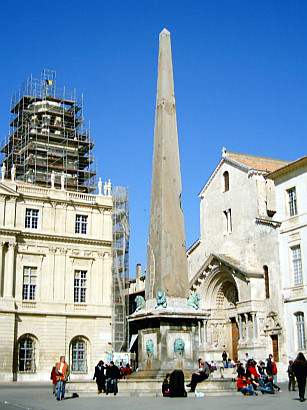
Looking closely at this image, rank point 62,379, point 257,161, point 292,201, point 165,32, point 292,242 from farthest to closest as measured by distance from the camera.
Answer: point 257,161 → point 292,201 → point 292,242 → point 165,32 → point 62,379

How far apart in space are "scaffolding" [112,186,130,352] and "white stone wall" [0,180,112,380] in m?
0.56

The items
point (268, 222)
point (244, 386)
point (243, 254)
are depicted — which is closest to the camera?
point (244, 386)

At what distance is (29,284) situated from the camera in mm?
38062

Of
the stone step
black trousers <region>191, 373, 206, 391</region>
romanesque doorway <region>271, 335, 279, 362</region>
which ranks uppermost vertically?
romanesque doorway <region>271, 335, 279, 362</region>

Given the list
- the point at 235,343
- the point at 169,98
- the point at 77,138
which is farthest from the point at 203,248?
the point at 169,98

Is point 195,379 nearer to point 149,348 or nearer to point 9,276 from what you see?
point 149,348

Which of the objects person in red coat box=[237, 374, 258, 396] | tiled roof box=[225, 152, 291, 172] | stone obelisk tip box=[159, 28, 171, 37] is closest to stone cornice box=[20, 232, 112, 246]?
tiled roof box=[225, 152, 291, 172]

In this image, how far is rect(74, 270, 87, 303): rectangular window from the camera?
3958 cm

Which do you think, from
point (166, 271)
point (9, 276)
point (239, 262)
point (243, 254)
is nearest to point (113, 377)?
point (166, 271)

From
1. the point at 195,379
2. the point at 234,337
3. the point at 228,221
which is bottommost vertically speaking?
the point at 195,379

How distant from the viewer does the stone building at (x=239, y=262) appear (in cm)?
3288

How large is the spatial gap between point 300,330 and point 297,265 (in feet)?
11.3

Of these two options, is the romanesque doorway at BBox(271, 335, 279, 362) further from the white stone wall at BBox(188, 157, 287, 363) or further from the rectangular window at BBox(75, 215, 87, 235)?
the rectangular window at BBox(75, 215, 87, 235)

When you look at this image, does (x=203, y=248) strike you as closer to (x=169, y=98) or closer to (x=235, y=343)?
(x=235, y=343)
